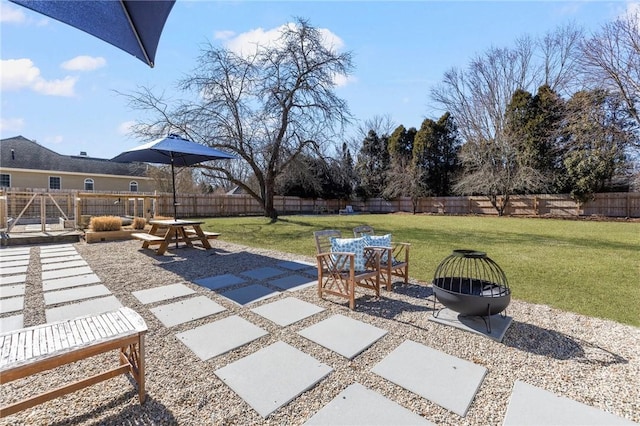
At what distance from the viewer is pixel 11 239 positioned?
7.09m

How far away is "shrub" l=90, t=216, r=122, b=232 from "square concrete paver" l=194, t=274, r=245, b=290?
5453 mm

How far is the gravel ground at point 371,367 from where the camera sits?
1.70 meters

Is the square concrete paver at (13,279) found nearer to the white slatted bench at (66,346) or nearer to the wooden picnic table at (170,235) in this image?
the wooden picnic table at (170,235)

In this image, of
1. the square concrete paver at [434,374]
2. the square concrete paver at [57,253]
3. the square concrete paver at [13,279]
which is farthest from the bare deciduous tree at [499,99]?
the square concrete paver at [13,279]

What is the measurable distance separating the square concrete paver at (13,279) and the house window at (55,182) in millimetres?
20570

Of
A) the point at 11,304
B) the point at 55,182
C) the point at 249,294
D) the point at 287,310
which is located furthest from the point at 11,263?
the point at 55,182

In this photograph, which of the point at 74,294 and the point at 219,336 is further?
the point at 74,294

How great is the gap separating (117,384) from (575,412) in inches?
114

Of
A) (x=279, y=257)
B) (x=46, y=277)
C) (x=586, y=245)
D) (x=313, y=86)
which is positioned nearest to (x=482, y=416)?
(x=279, y=257)

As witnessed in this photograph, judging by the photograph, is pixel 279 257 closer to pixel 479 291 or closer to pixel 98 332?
pixel 479 291

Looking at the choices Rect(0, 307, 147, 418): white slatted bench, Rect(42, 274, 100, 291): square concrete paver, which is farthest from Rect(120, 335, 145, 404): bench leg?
Rect(42, 274, 100, 291): square concrete paver

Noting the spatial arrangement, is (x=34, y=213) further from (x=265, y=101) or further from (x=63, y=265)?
(x=63, y=265)

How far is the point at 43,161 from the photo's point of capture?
19547 mm

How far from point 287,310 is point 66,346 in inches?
80.1
